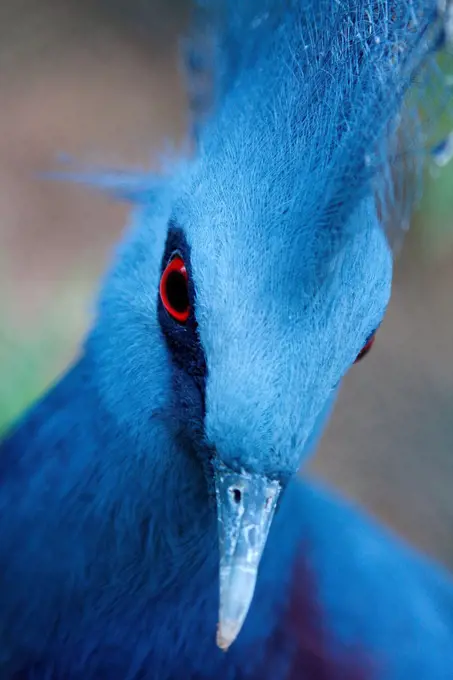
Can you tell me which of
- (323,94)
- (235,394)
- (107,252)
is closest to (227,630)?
(235,394)

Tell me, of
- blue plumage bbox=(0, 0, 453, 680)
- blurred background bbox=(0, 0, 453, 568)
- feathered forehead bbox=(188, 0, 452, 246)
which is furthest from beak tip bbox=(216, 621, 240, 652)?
blurred background bbox=(0, 0, 453, 568)

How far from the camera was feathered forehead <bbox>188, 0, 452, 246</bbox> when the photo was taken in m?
1.12

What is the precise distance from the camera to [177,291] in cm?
121

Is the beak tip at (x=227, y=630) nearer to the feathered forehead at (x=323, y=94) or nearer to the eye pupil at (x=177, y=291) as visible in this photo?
the eye pupil at (x=177, y=291)

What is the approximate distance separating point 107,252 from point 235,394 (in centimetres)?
229

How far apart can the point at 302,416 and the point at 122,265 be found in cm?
47

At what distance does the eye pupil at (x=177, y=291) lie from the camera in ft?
3.94

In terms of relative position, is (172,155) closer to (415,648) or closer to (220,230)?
(220,230)

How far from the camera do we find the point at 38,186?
3.70m

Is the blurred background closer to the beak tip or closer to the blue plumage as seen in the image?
the blue plumage

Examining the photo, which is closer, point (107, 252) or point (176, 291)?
point (176, 291)

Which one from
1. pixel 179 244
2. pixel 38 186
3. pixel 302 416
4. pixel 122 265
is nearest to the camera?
pixel 302 416

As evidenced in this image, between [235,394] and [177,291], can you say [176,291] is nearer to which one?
[177,291]

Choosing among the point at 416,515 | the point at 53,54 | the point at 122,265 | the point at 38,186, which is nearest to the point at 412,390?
the point at 416,515
